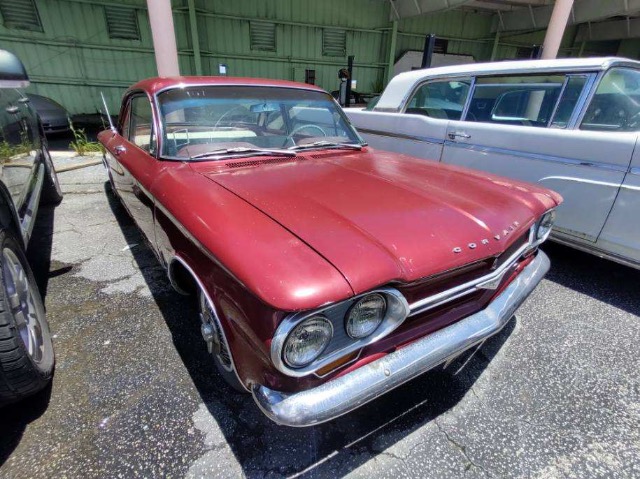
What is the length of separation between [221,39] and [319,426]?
42.4ft

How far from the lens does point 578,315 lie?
8.54 feet

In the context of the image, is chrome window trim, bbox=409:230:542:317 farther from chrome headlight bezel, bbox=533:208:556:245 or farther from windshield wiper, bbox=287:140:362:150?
windshield wiper, bbox=287:140:362:150

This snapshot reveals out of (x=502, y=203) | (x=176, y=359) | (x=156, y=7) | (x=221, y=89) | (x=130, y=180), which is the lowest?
(x=176, y=359)

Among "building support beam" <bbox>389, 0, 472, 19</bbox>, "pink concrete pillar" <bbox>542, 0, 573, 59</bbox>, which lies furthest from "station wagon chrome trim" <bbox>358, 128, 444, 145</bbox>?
"building support beam" <bbox>389, 0, 472, 19</bbox>

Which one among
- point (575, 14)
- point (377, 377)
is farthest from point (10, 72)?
point (575, 14)

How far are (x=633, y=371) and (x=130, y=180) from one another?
3.52m

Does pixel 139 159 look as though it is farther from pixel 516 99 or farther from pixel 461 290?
pixel 516 99

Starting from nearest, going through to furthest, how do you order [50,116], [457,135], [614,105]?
[614,105] < [457,135] < [50,116]

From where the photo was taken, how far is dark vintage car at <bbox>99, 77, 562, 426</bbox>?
123 centimetres

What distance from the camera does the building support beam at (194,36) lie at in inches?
424

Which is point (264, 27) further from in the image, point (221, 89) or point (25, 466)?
point (25, 466)

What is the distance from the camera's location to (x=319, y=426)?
1718mm

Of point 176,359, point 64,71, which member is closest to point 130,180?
point 176,359

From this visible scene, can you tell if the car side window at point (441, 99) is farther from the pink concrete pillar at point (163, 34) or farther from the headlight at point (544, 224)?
the pink concrete pillar at point (163, 34)
